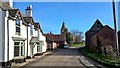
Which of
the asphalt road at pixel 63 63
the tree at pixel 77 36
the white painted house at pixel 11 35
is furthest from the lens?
the tree at pixel 77 36

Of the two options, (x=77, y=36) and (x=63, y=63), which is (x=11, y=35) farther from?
(x=77, y=36)

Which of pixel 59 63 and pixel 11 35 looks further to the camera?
pixel 59 63

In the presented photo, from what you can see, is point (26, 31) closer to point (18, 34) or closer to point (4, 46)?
point (18, 34)

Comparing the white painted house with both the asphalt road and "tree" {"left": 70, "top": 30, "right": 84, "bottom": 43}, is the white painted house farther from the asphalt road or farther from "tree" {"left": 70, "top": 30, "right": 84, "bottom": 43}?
"tree" {"left": 70, "top": 30, "right": 84, "bottom": 43}

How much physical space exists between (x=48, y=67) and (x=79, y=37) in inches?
5168

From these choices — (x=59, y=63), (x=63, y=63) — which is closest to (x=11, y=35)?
(x=59, y=63)

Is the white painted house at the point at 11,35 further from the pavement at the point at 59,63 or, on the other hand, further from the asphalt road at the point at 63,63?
the asphalt road at the point at 63,63

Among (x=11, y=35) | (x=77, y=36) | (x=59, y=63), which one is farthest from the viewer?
(x=77, y=36)

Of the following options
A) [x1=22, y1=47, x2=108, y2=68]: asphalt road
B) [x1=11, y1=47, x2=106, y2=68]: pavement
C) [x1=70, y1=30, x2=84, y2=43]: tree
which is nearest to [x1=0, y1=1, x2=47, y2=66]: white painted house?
[x1=11, y1=47, x2=106, y2=68]: pavement

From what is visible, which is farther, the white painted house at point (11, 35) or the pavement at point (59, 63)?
the pavement at point (59, 63)

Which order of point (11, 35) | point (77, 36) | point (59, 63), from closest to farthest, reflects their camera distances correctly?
1. point (11, 35)
2. point (59, 63)
3. point (77, 36)

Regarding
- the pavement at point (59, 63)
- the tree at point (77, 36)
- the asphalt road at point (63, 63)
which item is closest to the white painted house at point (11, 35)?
the pavement at point (59, 63)

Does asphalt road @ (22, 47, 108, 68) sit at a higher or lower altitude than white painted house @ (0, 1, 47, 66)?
lower

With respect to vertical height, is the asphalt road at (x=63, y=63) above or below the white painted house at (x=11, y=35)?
below
